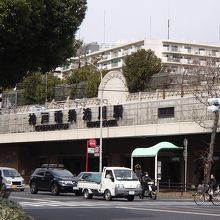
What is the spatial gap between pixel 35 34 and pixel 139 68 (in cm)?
5498

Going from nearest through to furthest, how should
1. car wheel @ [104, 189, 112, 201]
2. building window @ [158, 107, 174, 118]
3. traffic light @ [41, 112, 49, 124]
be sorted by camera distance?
1. car wheel @ [104, 189, 112, 201]
2. building window @ [158, 107, 174, 118]
3. traffic light @ [41, 112, 49, 124]

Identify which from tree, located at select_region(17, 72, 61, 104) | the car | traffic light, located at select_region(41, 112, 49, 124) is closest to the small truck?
the car

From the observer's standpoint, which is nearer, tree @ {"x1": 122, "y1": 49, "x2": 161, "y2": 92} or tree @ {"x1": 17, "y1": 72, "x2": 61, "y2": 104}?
tree @ {"x1": 122, "y1": 49, "x2": 161, "y2": 92}

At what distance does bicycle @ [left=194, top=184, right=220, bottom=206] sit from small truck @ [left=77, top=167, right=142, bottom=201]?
10.4 feet

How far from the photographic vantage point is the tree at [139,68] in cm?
6906

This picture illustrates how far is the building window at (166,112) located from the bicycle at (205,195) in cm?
1460

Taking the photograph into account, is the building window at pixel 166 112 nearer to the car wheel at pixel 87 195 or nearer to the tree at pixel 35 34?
the car wheel at pixel 87 195

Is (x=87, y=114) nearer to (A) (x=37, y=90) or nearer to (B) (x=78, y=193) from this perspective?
(B) (x=78, y=193)

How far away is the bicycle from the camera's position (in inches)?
1298

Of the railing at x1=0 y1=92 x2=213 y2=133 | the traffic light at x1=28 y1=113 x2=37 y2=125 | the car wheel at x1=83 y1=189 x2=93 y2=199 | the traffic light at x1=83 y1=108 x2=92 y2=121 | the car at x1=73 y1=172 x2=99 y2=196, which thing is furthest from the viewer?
the traffic light at x1=28 y1=113 x2=37 y2=125

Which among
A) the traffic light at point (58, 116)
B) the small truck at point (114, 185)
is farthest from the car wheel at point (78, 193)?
the traffic light at point (58, 116)

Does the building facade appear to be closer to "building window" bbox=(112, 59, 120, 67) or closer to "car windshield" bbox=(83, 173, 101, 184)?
"car windshield" bbox=(83, 173, 101, 184)

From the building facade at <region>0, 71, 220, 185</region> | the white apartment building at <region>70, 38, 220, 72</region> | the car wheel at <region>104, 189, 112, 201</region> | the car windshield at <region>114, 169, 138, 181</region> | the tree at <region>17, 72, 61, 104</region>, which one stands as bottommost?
the car wheel at <region>104, 189, 112, 201</region>

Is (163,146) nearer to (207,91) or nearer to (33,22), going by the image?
(207,91)
